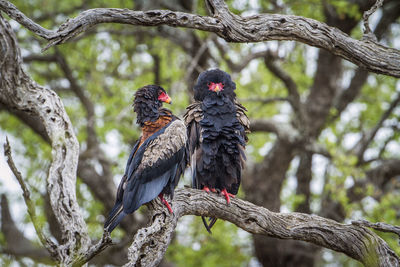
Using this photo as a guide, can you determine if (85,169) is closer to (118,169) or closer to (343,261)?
(118,169)

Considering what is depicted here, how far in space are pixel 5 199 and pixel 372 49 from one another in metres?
6.30

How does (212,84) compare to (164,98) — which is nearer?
(164,98)

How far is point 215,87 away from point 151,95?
634 mm

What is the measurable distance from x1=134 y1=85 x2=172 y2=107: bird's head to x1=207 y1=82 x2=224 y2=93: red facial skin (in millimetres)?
460

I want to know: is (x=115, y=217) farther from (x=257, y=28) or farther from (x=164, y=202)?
(x=257, y=28)

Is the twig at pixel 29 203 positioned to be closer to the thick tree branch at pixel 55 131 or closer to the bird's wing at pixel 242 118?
the thick tree branch at pixel 55 131

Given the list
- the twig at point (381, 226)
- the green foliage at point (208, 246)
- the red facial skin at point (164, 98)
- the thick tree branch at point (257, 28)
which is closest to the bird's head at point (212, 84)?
the red facial skin at point (164, 98)

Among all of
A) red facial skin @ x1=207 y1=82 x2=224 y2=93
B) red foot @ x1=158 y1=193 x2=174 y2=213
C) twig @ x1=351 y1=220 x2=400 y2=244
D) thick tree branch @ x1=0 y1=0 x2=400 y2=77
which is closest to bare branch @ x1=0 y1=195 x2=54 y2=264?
red foot @ x1=158 y1=193 x2=174 y2=213

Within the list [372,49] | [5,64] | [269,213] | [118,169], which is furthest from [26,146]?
[372,49]

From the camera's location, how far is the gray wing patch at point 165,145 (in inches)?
166

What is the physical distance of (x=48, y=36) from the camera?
11.1ft

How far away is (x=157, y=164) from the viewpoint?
Result: 4.21 metres

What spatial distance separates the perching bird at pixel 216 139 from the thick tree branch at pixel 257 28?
1.03m

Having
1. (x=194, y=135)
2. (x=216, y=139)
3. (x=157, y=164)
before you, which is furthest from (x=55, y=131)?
(x=216, y=139)
